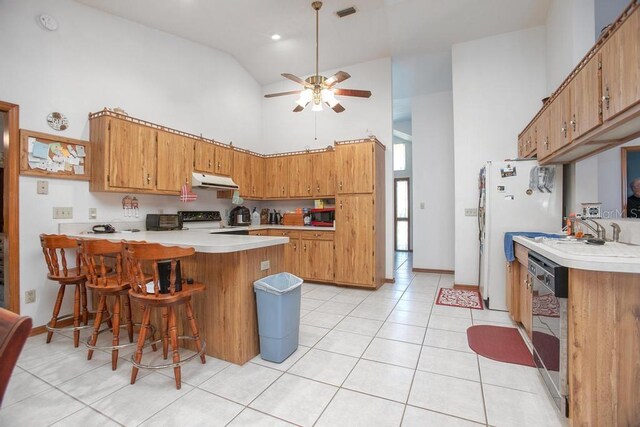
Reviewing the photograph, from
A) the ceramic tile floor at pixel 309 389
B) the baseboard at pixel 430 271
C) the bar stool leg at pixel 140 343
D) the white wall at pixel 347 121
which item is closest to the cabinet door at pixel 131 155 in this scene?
the ceramic tile floor at pixel 309 389

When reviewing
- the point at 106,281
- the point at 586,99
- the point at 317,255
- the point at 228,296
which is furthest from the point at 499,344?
the point at 106,281

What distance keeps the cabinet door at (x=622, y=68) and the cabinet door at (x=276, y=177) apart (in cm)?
426

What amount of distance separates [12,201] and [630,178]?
5.76 m

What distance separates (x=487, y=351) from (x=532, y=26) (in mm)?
4331

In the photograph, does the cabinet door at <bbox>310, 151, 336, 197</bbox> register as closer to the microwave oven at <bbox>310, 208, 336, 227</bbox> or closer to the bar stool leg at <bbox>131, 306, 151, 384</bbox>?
the microwave oven at <bbox>310, 208, 336, 227</bbox>

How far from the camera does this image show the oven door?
1613 millimetres

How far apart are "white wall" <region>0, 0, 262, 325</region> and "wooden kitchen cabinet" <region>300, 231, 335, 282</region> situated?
175cm

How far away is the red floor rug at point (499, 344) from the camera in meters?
2.35

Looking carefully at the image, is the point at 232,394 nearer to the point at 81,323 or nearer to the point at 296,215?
the point at 81,323

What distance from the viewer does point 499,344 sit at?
2.60 m

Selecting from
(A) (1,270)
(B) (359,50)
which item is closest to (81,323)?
(A) (1,270)

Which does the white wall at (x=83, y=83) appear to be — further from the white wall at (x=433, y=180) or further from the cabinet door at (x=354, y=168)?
the white wall at (x=433, y=180)

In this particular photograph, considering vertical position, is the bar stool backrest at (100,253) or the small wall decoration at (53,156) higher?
the small wall decoration at (53,156)

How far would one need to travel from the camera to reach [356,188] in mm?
4488
